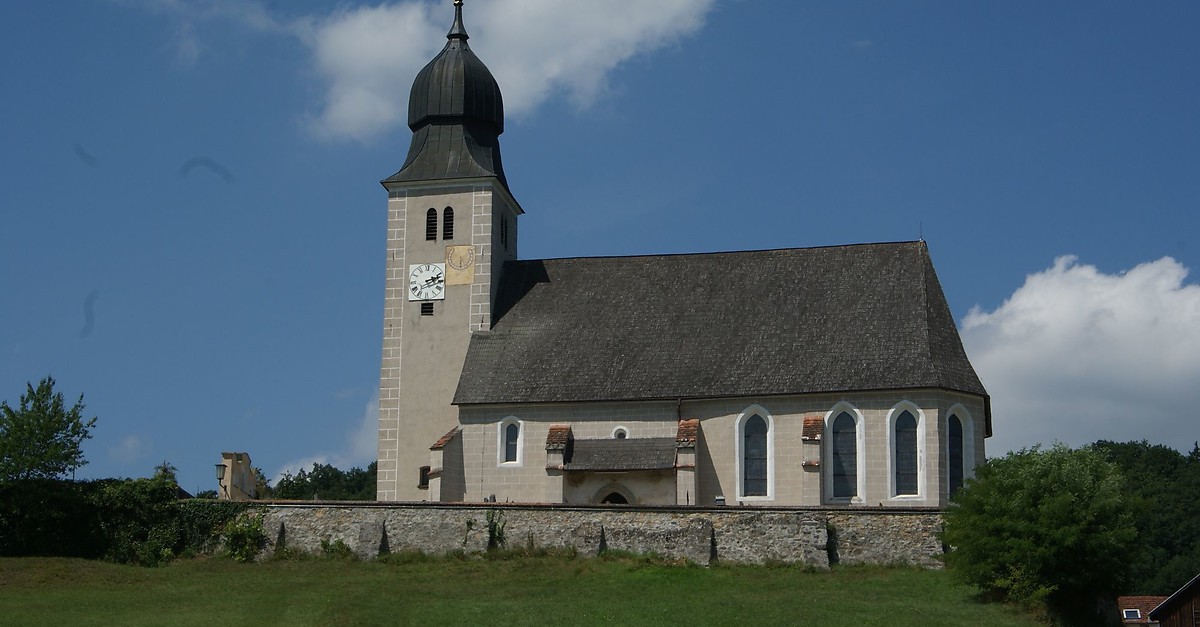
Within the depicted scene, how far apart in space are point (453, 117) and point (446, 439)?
41.5 ft

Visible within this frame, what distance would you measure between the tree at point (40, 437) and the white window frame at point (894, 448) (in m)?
24.8

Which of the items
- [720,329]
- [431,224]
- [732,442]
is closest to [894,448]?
[732,442]

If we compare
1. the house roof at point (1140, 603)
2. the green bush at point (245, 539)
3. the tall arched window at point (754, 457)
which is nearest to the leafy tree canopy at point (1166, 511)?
the house roof at point (1140, 603)

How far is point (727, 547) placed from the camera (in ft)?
138

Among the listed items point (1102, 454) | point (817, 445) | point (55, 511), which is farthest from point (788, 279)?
point (55, 511)

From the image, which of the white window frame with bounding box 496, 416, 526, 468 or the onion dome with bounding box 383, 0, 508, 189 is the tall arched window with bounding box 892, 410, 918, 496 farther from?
the onion dome with bounding box 383, 0, 508, 189

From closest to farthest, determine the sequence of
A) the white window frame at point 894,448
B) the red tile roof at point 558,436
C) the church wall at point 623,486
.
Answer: the white window frame at point 894,448
the church wall at point 623,486
the red tile roof at point 558,436

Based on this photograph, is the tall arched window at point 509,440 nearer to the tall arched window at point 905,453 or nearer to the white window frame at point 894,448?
the white window frame at point 894,448

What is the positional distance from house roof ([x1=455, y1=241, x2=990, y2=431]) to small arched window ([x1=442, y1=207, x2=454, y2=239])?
2.75 metres

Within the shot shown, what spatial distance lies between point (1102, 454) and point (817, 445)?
35.4 ft

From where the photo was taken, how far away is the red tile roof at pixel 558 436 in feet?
165

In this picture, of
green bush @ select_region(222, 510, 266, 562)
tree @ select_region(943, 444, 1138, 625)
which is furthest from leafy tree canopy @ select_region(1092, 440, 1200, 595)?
green bush @ select_region(222, 510, 266, 562)

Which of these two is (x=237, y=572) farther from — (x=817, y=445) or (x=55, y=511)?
(x=817, y=445)

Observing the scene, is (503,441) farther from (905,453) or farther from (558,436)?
(905,453)
